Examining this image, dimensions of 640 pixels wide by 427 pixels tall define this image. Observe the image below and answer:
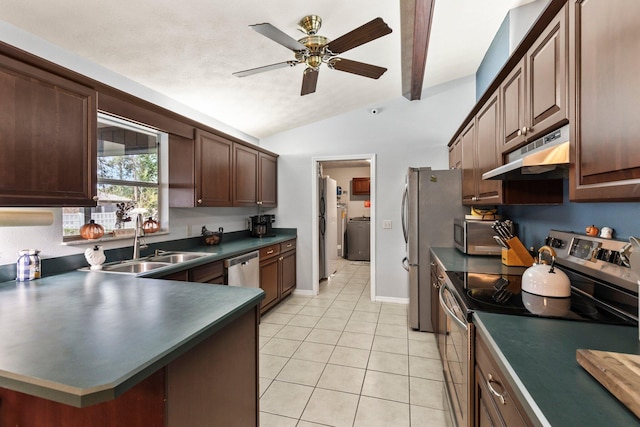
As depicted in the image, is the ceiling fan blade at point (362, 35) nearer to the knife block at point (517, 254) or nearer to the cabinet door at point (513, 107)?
the cabinet door at point (513, 107)

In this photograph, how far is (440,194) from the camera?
2.95m

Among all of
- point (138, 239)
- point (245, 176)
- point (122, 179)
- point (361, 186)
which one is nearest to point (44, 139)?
point (122, 179)

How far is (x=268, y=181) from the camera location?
4.11 meters

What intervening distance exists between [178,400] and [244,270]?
2042 millimetres

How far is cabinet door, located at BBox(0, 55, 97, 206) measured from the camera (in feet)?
4.60

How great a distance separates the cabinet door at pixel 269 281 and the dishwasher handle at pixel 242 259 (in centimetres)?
20

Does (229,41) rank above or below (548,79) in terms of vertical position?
above

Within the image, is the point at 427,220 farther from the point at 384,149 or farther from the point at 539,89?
the point at 539,89

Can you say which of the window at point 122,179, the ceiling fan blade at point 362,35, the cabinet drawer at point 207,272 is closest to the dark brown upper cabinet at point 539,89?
the ceiling fan blade at point 362,35

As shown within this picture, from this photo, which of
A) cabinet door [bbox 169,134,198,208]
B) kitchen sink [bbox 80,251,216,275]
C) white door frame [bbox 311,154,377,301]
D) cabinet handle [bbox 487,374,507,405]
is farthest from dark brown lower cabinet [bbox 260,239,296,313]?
cabinet handle [bbox 487,374,507,405]

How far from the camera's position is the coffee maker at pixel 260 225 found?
405 cm

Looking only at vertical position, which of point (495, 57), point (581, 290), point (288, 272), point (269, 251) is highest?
point (495, 57)

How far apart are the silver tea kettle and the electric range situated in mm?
28

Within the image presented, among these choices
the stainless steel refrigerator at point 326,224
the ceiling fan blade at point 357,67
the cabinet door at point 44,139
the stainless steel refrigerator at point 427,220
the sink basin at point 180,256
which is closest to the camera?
the cabinet door at point 44,139
